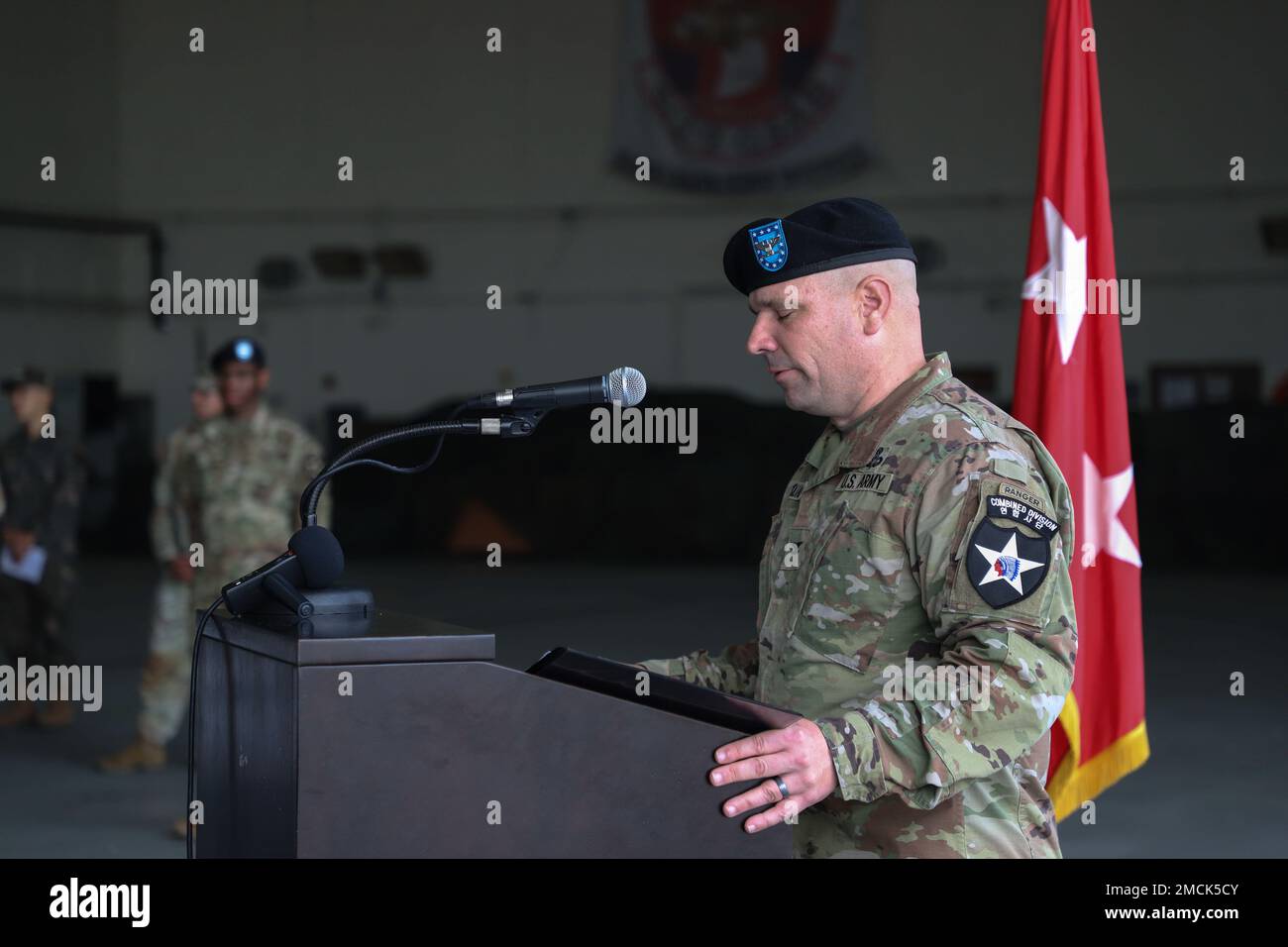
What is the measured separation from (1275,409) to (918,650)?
36.7 ft


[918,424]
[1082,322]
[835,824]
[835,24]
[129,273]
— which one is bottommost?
[835,824]

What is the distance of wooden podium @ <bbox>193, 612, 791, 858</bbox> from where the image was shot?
43.9 inches

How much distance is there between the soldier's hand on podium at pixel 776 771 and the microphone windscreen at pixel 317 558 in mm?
402

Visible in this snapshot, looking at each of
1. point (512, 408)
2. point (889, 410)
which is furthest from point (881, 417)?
point (512, 408)

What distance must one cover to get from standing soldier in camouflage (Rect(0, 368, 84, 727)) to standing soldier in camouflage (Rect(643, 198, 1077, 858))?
5.06 metres

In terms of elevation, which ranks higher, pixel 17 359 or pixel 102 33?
pixel 102 33

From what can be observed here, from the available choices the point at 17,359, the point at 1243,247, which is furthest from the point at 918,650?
the point at 17,359

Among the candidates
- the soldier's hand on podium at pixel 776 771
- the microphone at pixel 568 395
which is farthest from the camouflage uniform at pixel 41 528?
the soldier's hand on podium at pixel 776 771

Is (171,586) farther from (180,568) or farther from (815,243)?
(815,243)

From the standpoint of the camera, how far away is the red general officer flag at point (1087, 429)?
9.82 feet

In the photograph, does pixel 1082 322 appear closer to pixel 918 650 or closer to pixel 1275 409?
pixel 918 650

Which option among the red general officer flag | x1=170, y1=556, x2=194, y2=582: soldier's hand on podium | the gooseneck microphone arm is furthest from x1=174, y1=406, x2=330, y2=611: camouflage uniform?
the gooseneck microphone arm

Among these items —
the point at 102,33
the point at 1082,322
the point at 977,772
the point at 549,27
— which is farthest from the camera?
the point at 102,33
